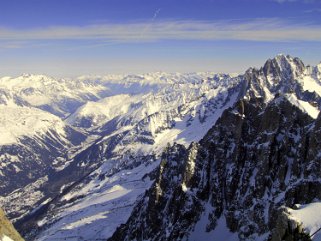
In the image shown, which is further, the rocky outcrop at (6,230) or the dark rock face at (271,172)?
the dark rock face at (271,172)

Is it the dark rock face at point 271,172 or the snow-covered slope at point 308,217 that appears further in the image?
the dark rock face at point 271,172

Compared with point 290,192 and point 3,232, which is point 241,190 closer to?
point 290,192

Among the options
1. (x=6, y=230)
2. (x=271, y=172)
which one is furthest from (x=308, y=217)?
(x=6, y=230)

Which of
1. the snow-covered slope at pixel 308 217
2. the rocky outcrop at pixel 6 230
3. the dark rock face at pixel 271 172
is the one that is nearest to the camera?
the snow-covered slope at pixel 308 217

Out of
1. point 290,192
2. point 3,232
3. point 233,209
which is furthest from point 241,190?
point 3,232

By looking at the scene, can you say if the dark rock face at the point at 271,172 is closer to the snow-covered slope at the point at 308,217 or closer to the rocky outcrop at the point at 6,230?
the snow-covered slope at the point at 308,217

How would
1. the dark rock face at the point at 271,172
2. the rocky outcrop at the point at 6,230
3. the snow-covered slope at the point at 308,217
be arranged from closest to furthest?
the snow-covered slope at the point at 308,217
the rocky outcrop at the point at 6,230
the dark rock face at the point at 271,172

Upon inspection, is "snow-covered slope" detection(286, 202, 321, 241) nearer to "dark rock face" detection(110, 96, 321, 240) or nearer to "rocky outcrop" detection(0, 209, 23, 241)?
"dark rock face" detection(110, 96, 321, 240)

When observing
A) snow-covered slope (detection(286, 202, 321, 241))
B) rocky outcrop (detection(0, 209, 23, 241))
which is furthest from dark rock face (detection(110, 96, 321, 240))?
rocky outcrop (detection(0, 209, 23, 241))

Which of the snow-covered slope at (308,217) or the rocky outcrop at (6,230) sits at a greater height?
the snow-covered slope at (308,217)

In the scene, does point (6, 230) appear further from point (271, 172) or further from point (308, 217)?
point (308, 217)

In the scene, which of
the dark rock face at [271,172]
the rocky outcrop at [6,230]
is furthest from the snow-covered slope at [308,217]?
the rocky outcrop at [6,230]
